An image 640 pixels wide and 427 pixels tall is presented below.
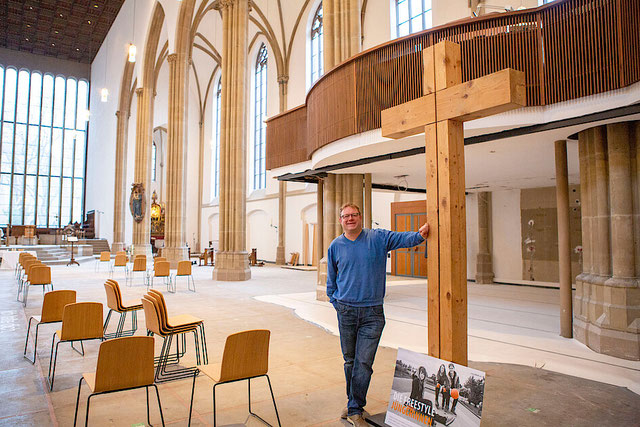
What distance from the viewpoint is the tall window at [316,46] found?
20830mm

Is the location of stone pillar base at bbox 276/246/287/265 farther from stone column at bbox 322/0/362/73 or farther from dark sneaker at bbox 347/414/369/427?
dark sneaker at bbox 347/414/369/427

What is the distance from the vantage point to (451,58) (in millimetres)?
3018

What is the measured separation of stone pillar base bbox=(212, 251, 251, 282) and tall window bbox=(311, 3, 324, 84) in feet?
34.4

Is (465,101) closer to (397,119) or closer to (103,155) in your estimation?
(397,119)

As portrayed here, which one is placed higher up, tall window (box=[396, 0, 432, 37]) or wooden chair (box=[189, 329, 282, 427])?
tall window (box=[396, 0, 432, 37])

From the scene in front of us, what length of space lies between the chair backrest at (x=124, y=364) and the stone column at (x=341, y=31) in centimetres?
822

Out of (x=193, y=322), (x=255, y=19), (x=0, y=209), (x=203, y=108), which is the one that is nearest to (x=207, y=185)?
(x=203, y=108)

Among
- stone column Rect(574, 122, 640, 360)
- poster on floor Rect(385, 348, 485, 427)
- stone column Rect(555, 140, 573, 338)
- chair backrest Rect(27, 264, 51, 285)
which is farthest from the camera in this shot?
chair backrest Rect(27, 264, 51, 285)

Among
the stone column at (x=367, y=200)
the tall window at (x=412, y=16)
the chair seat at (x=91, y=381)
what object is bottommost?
the chair seat at (x=91, y=381)

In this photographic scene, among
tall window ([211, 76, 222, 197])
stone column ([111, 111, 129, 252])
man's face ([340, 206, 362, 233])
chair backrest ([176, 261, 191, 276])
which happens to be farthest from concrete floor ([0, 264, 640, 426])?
tall window ([211, 76, 222, 197])

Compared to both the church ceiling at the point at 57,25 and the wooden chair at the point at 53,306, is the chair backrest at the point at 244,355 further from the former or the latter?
the church ceiling at the point at 57,25

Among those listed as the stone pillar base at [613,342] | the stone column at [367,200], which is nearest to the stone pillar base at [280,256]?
the stone column at [367,200]

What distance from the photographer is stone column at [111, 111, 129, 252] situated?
86.7ft

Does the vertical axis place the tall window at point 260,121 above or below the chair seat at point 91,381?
above
